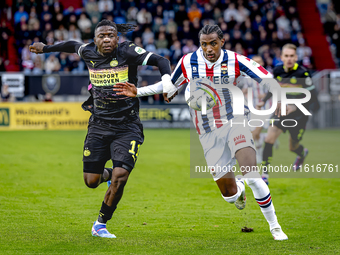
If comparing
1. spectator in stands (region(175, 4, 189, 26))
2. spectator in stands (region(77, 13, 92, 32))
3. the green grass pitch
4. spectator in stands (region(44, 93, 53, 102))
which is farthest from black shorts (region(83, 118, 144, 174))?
spectator in stands (region(175, 4, 189, 26))

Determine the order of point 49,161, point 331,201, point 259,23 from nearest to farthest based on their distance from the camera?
point 331,201
point 49,161
point 259,23

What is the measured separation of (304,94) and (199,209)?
4.03m

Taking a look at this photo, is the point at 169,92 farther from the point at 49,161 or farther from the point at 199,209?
the point at 49,161

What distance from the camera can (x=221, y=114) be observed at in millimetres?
5703

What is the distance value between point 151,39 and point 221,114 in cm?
1596

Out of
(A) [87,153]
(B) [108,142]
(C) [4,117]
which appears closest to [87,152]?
(A) [87,153]

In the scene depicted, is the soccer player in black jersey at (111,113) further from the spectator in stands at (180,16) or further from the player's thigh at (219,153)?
→ the spectator in stands at (180,16)

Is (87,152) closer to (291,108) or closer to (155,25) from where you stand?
(291,108)

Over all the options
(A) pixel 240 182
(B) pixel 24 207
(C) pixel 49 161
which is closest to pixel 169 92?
(A) pixel 240 182

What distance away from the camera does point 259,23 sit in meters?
24.0

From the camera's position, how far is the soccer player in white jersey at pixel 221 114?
525cm

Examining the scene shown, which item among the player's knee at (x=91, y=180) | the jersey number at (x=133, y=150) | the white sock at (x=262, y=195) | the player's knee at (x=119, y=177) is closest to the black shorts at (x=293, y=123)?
the white sock at (x=262, y=195)

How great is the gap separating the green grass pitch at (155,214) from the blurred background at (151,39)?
7955 millimetres

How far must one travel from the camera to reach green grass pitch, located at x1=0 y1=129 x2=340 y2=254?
16.2ft
